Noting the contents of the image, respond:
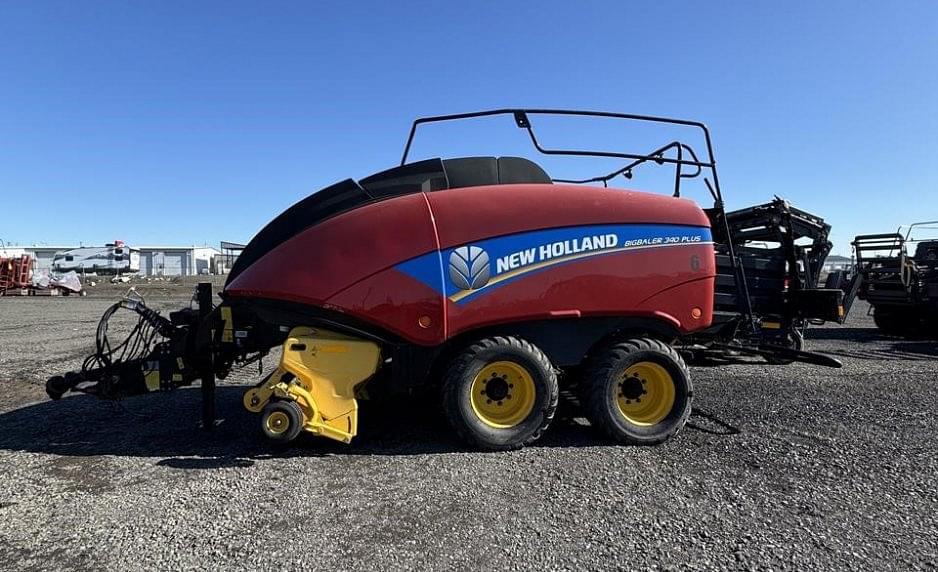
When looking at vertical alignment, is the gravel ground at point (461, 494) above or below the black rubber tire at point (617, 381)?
below

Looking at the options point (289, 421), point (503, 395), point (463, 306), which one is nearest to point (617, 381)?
point (503, 395)

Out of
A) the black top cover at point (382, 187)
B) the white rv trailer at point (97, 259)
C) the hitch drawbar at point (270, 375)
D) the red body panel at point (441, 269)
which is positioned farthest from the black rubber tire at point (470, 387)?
the white rv trailer at point (97, 259)

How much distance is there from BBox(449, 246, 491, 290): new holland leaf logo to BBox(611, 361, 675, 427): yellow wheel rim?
4.83 ft

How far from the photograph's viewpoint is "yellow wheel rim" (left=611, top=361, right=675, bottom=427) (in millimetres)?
4199

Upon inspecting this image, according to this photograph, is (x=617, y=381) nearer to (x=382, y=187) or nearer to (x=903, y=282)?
(x=382, y=187)

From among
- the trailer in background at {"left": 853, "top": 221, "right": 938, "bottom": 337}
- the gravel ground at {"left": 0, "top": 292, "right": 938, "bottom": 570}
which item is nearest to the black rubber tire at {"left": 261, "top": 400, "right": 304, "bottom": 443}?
the gravel ground at {"left": 0, "top": 292, "right": 938, "bottom": 570}

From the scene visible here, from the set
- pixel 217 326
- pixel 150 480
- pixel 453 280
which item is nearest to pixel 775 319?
pixel 453 280

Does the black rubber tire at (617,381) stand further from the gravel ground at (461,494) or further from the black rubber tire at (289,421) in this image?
the black rubber tire at (289,421)

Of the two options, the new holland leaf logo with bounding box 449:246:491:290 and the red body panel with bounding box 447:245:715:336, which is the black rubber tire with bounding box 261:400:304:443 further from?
the new holland leaf logo with bounding box 449:246:491:290

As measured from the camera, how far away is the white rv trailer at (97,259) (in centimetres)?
4894

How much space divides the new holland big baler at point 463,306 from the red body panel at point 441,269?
0.01 metres

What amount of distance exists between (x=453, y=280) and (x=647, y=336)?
179cm

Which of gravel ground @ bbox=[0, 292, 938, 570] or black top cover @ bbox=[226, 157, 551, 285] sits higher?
black top cover @ bbox=[226, 157, 551, 285]

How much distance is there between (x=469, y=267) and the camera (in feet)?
12.7
